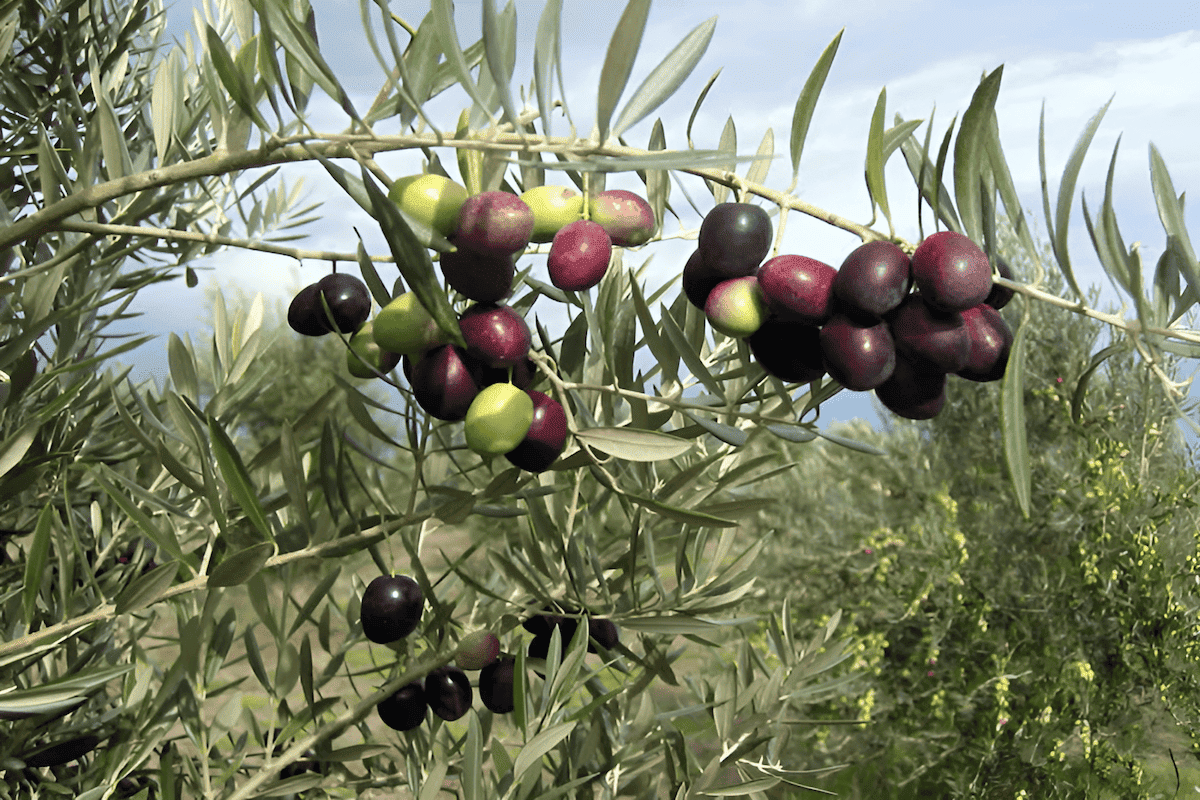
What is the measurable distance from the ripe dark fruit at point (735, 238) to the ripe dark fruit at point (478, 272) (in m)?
0.11

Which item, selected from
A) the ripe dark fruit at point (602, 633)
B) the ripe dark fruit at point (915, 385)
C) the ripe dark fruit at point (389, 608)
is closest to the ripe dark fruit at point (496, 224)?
the ripe dark fruit at point (915, 385)

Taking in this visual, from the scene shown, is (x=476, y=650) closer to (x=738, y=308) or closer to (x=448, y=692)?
(x=448, y=692)

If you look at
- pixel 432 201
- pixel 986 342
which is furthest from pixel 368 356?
pixel 986 342

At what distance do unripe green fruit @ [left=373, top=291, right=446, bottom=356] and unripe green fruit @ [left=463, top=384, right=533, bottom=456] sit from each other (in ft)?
0.15

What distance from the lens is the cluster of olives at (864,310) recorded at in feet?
1.41

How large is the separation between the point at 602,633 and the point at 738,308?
1.57 ft

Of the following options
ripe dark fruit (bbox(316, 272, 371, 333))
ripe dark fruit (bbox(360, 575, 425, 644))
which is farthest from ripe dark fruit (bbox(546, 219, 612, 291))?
ripe dark fruit (bbox(360, 575, 425, 644))

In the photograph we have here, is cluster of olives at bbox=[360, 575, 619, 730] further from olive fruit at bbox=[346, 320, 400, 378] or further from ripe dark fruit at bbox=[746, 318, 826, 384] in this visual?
ripe dark fruit at bbox=[746, 318, 826, 384]

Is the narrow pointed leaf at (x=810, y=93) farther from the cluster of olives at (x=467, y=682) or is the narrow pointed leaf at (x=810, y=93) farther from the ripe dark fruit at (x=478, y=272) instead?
the cluster of olives at (x=467, y=682)

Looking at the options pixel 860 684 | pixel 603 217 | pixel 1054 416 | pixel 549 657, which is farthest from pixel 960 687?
pixel 603 217

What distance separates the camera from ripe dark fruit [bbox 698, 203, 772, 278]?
46 centimetres

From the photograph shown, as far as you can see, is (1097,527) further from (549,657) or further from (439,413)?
(439,413)

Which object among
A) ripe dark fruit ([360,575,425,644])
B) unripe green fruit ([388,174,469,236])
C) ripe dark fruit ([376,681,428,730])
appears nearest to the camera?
unripe green fruit ([388,174,469,236])

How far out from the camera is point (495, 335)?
1.54 ft
